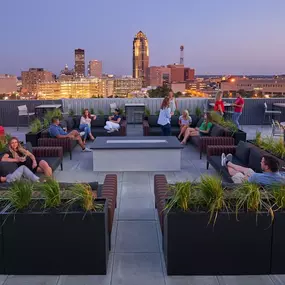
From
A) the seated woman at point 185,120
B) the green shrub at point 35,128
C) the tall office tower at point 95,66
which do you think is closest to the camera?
the green shrub at point 35,128

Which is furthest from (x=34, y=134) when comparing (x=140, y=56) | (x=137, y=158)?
(x=140, y=56)

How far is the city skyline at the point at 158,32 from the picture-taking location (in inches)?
1293

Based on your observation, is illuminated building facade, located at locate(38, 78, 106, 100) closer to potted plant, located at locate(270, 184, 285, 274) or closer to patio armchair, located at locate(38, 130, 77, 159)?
patio armchair, located at locate(38, 130, 77, 159)

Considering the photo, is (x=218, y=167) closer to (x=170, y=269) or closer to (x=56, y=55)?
(x=170, y=269)

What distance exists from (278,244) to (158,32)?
46.0 meters

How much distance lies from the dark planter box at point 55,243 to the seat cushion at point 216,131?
558cm

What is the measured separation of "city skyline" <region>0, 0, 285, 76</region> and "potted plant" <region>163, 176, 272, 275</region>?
26576 millimetres

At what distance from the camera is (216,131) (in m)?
8.66

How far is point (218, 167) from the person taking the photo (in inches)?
247

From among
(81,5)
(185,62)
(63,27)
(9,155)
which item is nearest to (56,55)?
(63,27)

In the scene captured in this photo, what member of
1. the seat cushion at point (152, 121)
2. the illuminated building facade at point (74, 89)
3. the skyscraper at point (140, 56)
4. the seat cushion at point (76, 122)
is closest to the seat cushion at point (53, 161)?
the seat cushion at point (76, 122)

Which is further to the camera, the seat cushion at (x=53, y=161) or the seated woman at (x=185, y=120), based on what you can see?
the seated woman at (x=185, y=120)

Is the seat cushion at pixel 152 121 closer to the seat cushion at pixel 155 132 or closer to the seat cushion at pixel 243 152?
the seat cushion at pixel 155 132

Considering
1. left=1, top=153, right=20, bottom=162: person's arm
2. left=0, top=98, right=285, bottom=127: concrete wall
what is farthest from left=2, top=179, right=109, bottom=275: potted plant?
left=0, top=98, right=285, bottom=127: concrete wall
